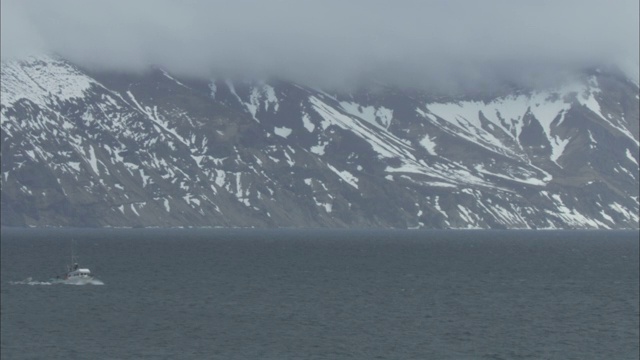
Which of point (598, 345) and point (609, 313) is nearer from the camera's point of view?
point (598, 345)

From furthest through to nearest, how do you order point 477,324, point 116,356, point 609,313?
point 609,313 < point 477,324 < point 116,356

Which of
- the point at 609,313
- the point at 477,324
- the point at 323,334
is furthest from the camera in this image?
the point at 609,313

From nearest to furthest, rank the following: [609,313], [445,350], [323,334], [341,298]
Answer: [445,350] < [323,334] < [609,313] < [341,298]

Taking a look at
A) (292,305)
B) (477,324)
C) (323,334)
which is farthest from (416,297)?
(323,334)

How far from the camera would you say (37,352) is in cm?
12569

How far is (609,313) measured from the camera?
173 m

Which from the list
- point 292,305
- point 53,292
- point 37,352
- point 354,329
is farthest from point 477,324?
point 53,292

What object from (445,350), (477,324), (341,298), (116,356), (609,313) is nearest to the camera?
(116,356)

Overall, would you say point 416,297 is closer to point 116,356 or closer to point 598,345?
point 598,345

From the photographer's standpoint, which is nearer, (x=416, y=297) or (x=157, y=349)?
(x=157, y=349)

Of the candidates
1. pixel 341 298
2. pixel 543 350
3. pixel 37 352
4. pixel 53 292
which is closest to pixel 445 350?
pixel 543 350

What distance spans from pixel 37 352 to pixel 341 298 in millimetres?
72706

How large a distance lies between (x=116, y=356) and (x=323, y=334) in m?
28.3

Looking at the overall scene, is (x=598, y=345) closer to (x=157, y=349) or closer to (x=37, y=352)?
(x=157, y=349)
